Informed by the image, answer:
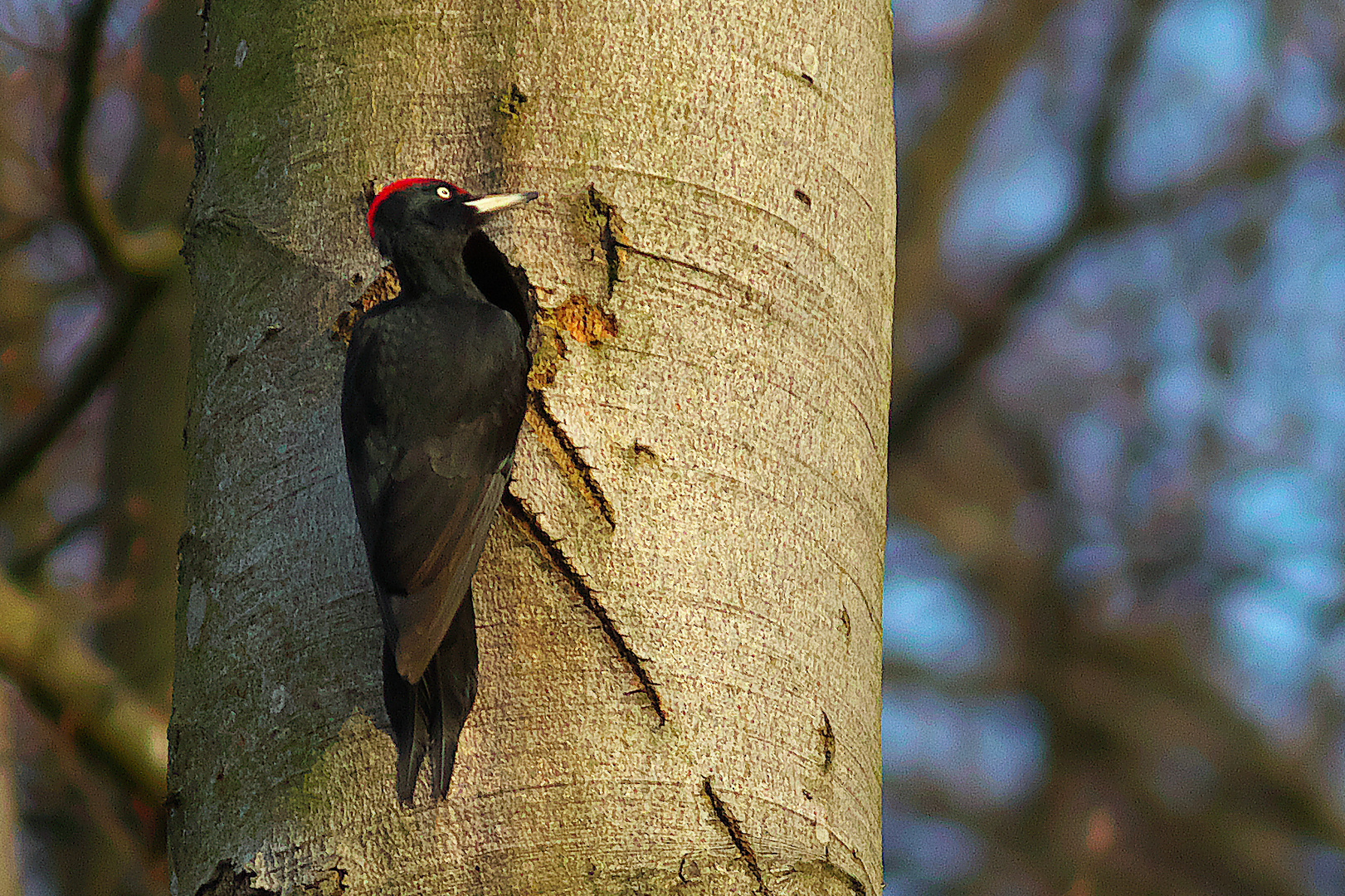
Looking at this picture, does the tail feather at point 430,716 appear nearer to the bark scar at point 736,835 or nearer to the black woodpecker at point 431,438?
the black woodpecker at point 431,438

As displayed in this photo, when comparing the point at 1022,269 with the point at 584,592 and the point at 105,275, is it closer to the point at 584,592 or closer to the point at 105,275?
the point at 105,275

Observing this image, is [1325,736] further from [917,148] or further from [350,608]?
[350,608]

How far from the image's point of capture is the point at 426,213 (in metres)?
1.76

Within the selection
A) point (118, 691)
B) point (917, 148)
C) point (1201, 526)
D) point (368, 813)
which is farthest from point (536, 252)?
point (1201, 526)

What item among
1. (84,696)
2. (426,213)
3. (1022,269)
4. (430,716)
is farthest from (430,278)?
(1022,269)

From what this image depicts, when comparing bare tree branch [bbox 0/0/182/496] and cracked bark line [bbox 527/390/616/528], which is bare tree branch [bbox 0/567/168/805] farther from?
cracked bark line [bbox 527/390/616/528]

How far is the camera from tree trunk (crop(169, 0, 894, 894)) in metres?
1.59

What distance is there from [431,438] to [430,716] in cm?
34

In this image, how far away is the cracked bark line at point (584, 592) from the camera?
1624 mm

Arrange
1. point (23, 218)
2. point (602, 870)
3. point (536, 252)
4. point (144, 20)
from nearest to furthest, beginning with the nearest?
1. point (602, 870)
2. point (536, 252)
3. point (23, 218)
4. point (144, 20)

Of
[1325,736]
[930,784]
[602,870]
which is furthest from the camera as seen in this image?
[930,784]

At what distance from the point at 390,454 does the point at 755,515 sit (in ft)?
1.36

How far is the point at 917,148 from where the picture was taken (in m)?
9.80

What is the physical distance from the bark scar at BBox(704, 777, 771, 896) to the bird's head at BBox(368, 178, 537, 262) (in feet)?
2.26
